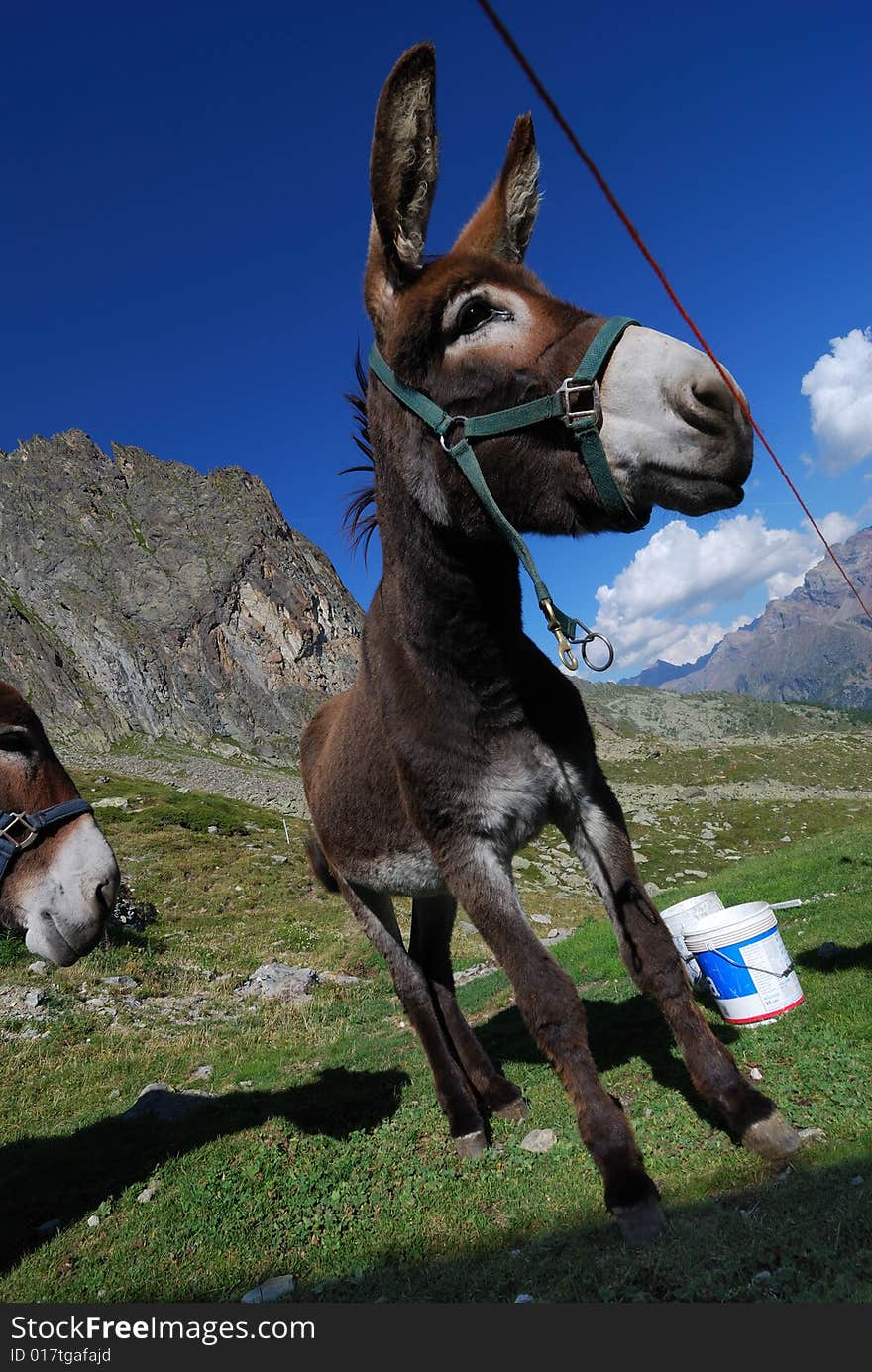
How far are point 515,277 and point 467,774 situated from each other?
261 cm

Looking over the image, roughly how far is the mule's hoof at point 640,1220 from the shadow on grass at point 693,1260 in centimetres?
5

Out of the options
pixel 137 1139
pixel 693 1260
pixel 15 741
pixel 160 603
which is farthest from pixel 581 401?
pixel 160 603

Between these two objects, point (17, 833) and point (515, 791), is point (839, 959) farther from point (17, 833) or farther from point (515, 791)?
point (17, 833)

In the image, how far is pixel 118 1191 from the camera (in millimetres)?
5586

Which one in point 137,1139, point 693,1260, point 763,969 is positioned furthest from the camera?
point 137,1139

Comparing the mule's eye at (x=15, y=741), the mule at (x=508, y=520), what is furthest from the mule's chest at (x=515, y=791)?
the mule's eye at (x=15, y=741)

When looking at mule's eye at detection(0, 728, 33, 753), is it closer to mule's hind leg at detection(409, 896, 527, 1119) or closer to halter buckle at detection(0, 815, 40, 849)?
halter buckle at detection(0, 815, 40, 849)

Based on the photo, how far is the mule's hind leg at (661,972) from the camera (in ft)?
11.8

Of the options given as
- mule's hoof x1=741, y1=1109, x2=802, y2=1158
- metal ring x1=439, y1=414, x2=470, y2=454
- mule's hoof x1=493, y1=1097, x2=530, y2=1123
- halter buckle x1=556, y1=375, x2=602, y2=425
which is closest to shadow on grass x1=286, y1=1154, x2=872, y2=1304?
mule's hoof x1=741, y1=1109, x2=802, y2=1158

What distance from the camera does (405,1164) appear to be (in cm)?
511

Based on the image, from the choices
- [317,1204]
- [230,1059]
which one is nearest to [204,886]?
[230,1059]

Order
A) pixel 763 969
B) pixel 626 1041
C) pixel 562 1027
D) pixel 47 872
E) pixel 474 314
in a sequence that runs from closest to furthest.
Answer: pixel 474 314 < pixel 562 1027 < pixel 47 872 < pixel 763 969 < pixel 626 1041

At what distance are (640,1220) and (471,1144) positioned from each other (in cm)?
210

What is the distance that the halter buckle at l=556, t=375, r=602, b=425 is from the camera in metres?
3.04
